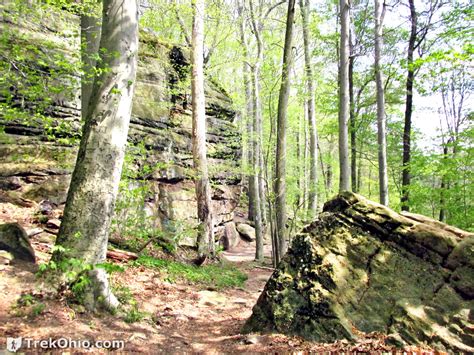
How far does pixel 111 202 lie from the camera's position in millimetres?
3867

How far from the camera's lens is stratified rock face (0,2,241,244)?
26.9ft

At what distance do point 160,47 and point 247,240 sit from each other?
11.6 metres

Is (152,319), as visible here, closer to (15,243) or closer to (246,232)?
(15,243)

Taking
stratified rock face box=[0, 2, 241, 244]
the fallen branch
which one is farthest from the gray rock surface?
the fallen branch

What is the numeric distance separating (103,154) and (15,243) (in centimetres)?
198

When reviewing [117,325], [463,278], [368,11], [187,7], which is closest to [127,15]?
[117,325]

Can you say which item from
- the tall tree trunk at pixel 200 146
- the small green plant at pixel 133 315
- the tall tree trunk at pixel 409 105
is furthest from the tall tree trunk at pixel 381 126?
the small green plant at pixel 133 315

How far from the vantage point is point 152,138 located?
1214 cm

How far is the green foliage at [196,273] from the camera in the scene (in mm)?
7148

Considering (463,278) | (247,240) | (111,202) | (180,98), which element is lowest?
(247,240)

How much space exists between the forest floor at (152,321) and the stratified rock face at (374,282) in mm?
276

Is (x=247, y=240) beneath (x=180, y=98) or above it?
beneath

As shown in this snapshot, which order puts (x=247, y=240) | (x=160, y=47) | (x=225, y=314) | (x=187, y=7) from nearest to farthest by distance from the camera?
(x=225, y=314)
(x=187, y=7)
(x=160, y=47)
(x=247, y=240)

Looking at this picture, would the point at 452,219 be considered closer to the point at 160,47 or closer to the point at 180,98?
the point at 180,98
